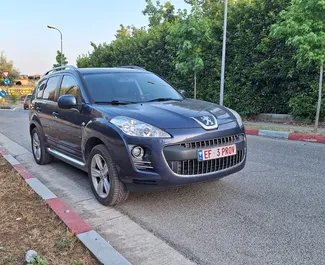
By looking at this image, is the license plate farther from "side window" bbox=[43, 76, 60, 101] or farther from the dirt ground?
"side window" bbox=[43, 76, 60, 101]

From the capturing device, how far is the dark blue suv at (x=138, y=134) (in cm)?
358

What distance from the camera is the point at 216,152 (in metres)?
3.76

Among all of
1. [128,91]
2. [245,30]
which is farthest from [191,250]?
[245,30]

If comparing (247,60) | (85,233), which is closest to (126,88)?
(85,233)

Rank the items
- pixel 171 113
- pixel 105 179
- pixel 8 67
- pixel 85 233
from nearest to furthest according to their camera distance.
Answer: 1. pixel 85 233
2. pixel 171 113
3. pixel 105 179
4. pixel 8 67

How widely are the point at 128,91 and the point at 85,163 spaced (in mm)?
1151

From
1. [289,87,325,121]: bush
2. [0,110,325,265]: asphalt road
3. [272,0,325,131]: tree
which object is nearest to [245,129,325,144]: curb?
[272,0,325,131]: tree

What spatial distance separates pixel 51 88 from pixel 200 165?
344 centimetres

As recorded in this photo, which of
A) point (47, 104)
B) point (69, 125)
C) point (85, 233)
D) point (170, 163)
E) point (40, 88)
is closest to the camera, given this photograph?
point (85, 233)

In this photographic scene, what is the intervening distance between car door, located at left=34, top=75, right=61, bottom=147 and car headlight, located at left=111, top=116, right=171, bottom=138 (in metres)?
2.25

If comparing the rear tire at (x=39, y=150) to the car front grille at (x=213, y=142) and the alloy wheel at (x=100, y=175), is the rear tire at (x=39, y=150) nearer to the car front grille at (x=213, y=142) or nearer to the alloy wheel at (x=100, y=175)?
the alloy wheel at (x=100, y=175)

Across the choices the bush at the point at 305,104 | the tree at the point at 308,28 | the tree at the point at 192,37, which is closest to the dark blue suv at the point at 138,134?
the tree at the point at 308,28

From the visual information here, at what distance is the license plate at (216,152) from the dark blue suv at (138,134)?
0.01m

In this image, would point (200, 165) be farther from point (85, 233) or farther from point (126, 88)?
point (126, 88)
